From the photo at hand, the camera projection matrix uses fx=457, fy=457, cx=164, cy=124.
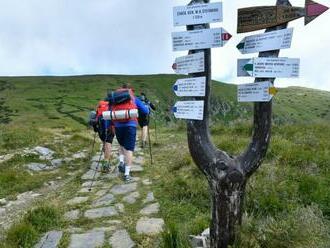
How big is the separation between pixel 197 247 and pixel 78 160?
11136 mm

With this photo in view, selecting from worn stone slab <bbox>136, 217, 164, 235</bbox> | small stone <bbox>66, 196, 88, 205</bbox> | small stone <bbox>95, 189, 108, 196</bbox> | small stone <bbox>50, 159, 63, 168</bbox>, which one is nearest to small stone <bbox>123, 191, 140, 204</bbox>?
small stone <bbox>95, 189, 108, 196</bbox>

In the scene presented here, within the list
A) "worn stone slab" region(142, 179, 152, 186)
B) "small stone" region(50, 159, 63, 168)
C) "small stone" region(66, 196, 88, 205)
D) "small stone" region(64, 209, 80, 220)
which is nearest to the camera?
"small stone" region(64, 209, 80, 220)

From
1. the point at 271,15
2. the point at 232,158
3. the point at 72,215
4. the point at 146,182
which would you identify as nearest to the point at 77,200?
the point at 72,215

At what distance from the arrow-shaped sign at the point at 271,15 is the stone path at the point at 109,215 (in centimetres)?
373

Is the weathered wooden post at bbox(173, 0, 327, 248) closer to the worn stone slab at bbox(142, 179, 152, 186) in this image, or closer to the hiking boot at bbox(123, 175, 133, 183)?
the worn stone slab at bbox(142, 179, 152, 186)

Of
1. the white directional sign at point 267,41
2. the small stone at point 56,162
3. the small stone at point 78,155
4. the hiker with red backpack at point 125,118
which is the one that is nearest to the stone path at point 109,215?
the hiker with red backpack at point 125,118

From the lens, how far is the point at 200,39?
6.16m

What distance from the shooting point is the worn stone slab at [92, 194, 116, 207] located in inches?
398

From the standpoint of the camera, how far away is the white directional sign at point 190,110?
632 cm

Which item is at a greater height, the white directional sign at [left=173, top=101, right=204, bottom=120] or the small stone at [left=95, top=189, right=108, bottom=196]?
the white directional sign at [left=173, top=101, right=204, bottom=120]

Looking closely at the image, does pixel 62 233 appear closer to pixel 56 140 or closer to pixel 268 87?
pixel 268 87

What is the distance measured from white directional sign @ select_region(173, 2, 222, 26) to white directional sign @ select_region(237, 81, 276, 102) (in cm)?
Answer: 99

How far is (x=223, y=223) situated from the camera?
6.20m

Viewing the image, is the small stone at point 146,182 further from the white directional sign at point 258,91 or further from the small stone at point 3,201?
the white directional sign at point 258,91
